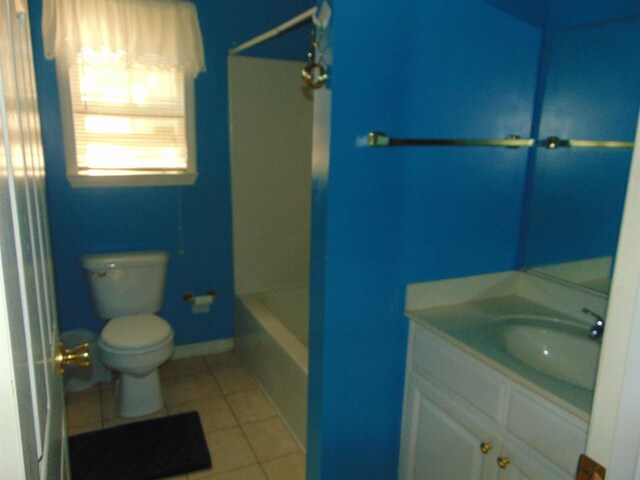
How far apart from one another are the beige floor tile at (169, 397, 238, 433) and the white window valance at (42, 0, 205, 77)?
1.91 metres

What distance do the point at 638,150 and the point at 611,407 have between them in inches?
13.8

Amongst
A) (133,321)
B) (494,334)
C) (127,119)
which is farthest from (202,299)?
(494,334)

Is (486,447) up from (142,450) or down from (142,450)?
up

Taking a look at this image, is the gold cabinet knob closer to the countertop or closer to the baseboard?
the countertop

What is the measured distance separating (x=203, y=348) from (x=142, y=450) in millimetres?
976

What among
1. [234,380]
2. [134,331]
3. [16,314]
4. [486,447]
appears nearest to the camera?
[16,314]

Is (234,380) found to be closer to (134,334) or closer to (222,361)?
(222,361)

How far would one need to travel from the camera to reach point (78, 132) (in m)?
2.64

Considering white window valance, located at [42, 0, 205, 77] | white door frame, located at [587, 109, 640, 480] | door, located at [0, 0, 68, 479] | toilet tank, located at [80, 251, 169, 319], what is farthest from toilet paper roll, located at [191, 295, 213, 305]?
white door frame, located at [587, 109, 640, 480]

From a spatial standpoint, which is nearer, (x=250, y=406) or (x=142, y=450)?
(x=142, y=450)

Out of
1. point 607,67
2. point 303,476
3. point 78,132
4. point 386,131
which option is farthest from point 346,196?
point 78,132

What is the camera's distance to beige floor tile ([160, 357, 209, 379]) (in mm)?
3020

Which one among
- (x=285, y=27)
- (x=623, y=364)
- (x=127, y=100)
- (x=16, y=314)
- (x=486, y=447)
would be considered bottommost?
(x=486, y=447)

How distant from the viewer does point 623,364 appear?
2.11 feet
